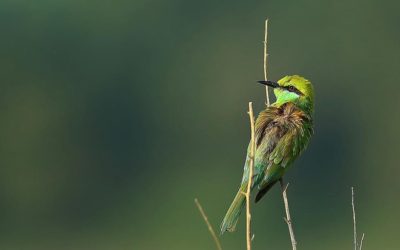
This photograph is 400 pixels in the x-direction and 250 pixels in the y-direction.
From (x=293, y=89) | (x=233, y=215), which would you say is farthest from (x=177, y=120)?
(x=233, y=215)

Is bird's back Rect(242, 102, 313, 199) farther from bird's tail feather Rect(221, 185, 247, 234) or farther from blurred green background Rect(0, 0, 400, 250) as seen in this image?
blurred green background Rect(0, 0, 400, 250)

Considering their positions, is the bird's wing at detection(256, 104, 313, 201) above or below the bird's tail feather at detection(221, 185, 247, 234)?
above

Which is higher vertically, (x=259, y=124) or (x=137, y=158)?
(x=259, y=124)

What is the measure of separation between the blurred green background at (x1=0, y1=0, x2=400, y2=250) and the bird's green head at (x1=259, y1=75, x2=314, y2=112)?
62.9ft

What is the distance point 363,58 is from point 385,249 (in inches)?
582

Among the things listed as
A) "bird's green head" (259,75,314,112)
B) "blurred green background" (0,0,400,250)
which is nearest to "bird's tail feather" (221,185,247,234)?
"bird's green head" (259,75,314,112)

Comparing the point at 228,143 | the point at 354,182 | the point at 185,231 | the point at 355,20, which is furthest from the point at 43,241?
the point at 355,20

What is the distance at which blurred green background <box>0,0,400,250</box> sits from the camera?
3084 centimetres

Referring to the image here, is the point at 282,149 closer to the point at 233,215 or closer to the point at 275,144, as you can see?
the point at 275,144

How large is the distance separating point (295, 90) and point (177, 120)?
1347 inches

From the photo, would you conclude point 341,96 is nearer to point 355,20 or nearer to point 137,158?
point 137,158

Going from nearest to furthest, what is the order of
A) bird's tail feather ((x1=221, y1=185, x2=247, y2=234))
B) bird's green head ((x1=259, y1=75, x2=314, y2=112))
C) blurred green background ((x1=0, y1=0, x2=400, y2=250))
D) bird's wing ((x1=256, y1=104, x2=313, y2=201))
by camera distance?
bird's tail feather ((x1=221, y1=185, x2=247, y2=234)) < bird's wing ((x1=256, y1=104, x2=313, y2=201)) < bird's green head ((x1=259, y1=75, x2=314, y2=112)) < blurred green background ((x1=0, y1=0, x2=400, y2=250))

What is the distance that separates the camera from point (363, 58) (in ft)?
135

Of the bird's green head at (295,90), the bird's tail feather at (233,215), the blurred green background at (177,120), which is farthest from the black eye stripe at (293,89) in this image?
the blurred green background at (177,120)
